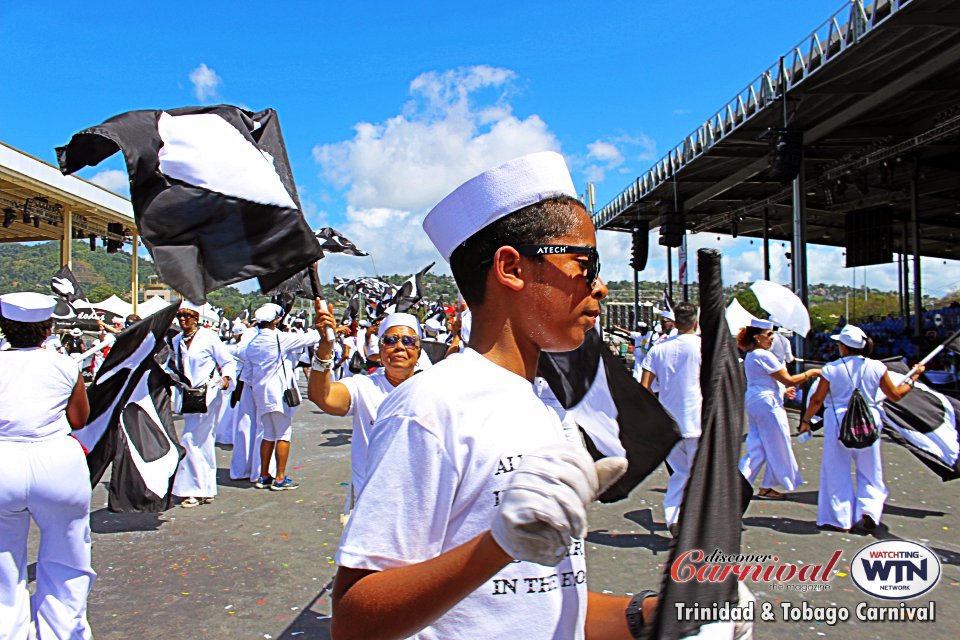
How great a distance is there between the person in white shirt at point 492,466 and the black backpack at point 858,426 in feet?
20.3

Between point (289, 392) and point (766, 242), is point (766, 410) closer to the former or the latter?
point (289, 392)

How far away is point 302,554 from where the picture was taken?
611 centimetres

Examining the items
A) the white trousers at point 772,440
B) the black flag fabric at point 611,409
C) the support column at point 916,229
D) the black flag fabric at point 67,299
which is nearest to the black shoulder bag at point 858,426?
the white trousers at point 772,440

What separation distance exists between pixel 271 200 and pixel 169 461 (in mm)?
4676

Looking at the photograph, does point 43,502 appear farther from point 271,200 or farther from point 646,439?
point 646,439

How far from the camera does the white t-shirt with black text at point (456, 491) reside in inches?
47.2

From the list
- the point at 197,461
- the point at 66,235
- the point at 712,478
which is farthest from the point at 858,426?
the point at 66,235

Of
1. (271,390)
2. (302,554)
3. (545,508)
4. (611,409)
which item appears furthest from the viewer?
(271,390)

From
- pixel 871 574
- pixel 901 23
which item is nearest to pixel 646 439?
pixel 871 574

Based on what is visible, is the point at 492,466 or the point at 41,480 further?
the point at 41,480

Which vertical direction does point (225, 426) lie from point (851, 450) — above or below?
below

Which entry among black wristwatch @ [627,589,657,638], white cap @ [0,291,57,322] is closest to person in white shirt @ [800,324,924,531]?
black wristwatch @ [627,589,657,638]

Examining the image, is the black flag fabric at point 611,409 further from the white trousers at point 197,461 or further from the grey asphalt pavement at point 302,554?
the white trousers at point 197,461

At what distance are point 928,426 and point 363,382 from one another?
563 centimetres
